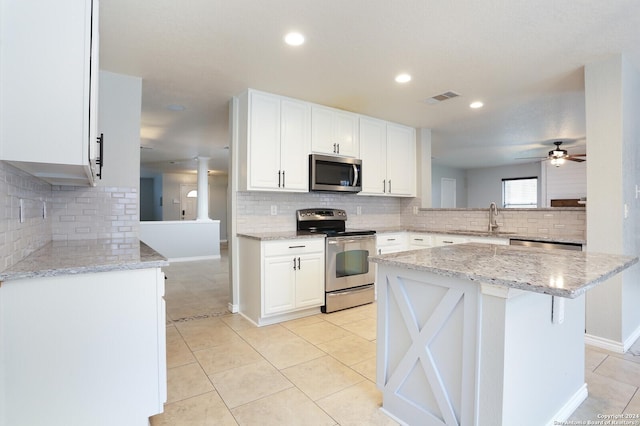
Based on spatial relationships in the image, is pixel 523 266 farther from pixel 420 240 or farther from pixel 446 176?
pixel 446 176

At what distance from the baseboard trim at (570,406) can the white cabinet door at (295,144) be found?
110 inches

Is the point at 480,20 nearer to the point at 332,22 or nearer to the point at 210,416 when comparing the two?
the point at 332,22

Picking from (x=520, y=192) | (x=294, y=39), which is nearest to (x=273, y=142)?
(x=294, y=39)

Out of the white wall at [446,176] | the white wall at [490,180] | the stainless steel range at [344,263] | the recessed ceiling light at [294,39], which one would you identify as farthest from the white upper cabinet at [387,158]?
the white wall at [490,180]

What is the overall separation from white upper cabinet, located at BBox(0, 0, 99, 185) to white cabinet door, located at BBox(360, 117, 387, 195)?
3.28m

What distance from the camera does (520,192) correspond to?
28.7 feet

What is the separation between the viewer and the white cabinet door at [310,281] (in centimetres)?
343

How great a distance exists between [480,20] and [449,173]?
7901mm

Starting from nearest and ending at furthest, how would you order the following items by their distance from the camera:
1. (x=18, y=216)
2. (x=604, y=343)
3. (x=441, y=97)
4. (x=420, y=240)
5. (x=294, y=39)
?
(x=18, y=216)
(x=294, y=39)
(x=604, y=343)
(x=441, y=97)
(x=420, y=240)

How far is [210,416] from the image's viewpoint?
184 centimetres

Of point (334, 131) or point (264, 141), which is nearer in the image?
point (264, 141)

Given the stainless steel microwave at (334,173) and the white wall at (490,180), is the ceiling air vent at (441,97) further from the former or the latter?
the white wall at (490,180)

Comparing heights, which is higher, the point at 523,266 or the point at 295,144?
the point at 295,144

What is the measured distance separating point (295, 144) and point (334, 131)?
60cm
